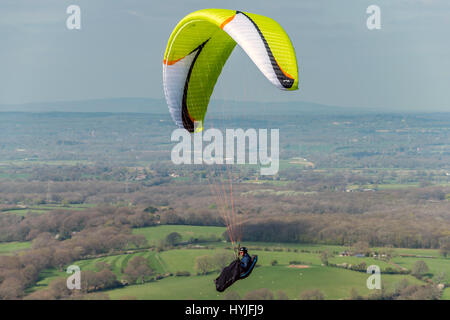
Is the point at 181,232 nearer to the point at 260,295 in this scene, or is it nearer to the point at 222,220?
the point at 222,220

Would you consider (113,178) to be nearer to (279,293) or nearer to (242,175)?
(242,175)

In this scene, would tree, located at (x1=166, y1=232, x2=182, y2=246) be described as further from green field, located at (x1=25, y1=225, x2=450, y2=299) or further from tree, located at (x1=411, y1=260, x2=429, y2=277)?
tree, located at (x1=411, y1=260, x2=429, y2=277)

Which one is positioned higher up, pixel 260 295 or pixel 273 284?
pixel 273 284

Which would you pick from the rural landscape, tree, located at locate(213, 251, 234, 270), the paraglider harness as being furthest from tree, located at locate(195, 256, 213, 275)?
the paraglider harness

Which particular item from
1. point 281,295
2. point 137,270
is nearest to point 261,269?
point 281,295

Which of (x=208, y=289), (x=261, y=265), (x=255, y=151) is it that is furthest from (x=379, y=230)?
(x=255, y=151)

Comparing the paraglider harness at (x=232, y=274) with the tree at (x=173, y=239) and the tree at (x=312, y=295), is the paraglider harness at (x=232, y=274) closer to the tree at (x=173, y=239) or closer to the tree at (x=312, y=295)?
the tree at (x=312, y=295)

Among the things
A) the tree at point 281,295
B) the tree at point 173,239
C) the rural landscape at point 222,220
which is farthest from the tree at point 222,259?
the tree at point 281,295
